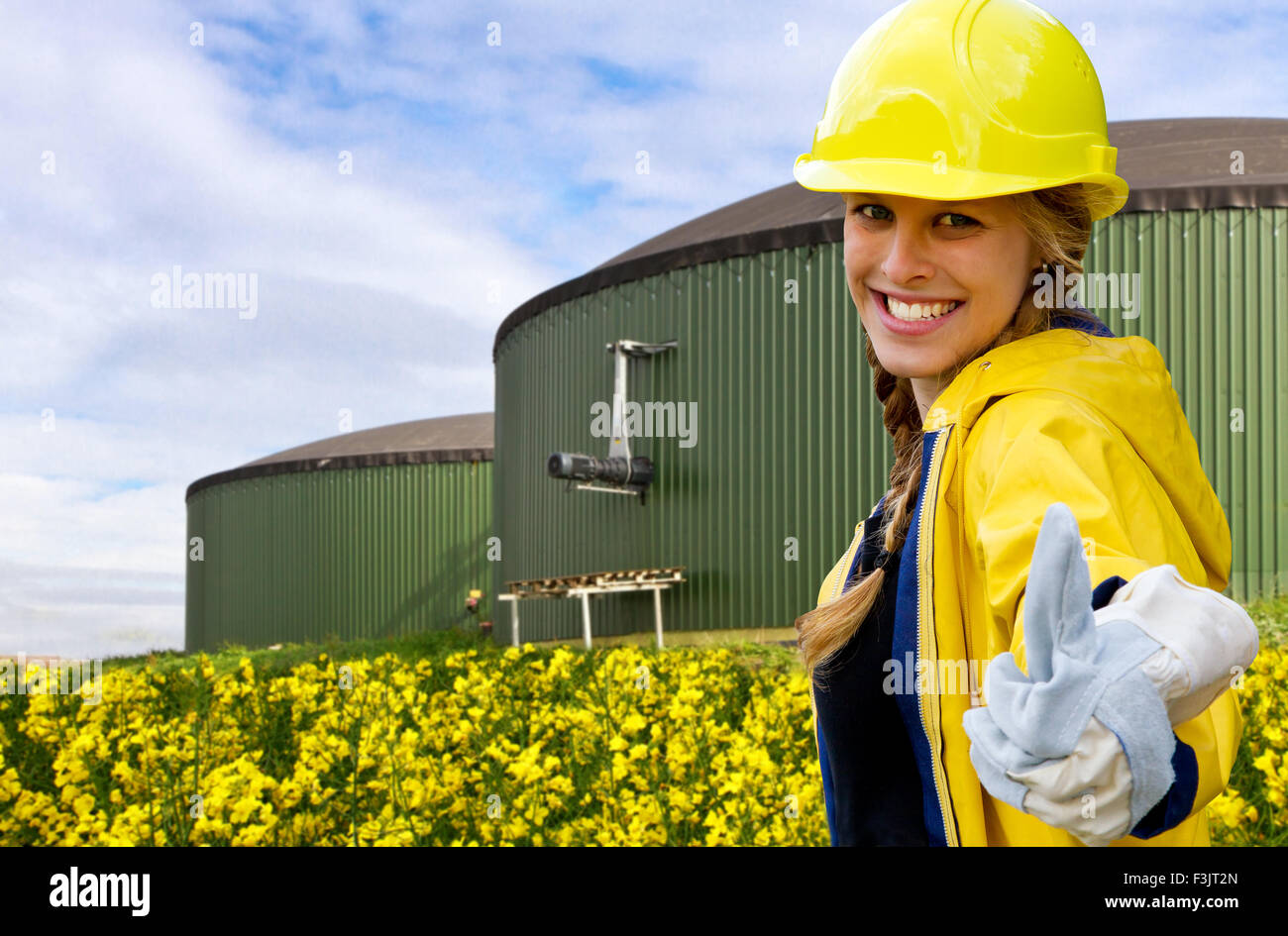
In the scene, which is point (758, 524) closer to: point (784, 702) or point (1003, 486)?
point (784, 702)

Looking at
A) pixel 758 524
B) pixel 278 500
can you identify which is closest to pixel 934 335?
pixel 758 524

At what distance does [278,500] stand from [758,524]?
1645 centimetres

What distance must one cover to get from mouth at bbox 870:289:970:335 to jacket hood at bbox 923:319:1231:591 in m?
0.14

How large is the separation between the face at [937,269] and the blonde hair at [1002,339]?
0.02m

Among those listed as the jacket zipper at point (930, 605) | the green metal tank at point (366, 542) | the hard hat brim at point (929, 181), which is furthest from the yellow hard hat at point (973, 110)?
the green metal tank at point (366, 542)

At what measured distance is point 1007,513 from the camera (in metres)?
1.28

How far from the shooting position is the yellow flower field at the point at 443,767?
4.10 metres

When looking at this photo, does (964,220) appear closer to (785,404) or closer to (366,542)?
(785,404)

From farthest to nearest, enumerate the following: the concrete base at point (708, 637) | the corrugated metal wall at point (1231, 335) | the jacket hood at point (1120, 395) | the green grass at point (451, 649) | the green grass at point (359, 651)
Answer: the green grass at point (359, 651), the concrete base at point (708, 637), the corrugated metal wall at point (1231, 335), the green grass at point (451, 649), the jacket hood at point (1120, 395)

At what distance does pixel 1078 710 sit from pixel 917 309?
0.79 m

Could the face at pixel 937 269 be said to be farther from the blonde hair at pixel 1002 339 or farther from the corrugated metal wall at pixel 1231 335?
the corrugated metal wall at pixel 1231 335

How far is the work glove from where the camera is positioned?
1.06m

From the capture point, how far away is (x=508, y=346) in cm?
2114

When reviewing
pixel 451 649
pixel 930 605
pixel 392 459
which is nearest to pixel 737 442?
pixel 451 649
